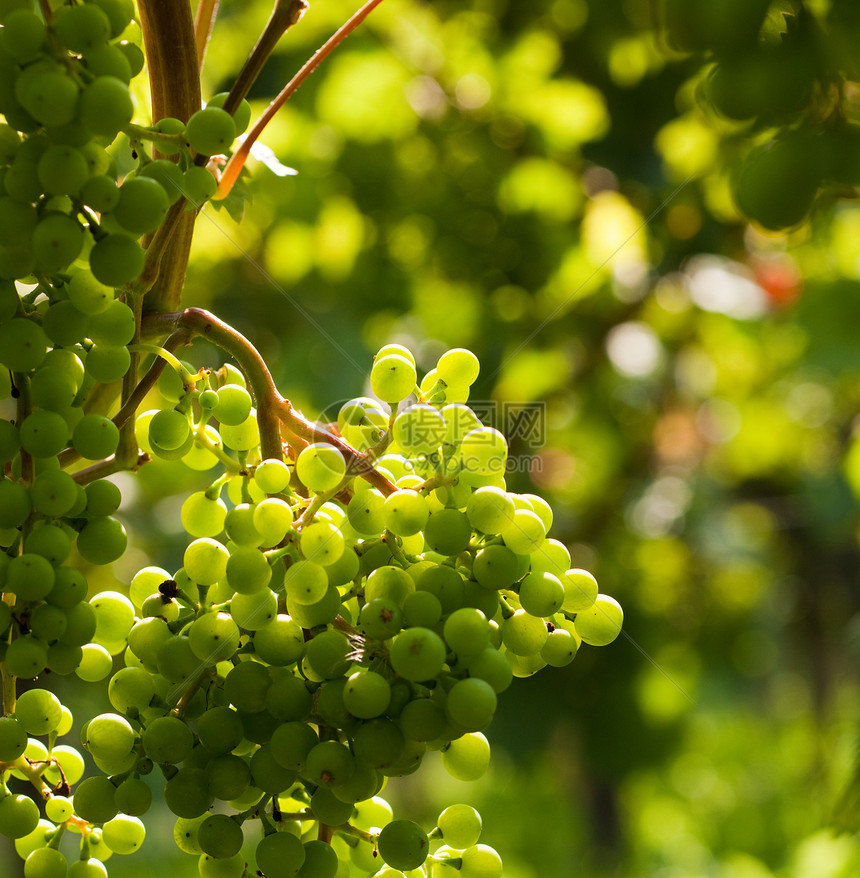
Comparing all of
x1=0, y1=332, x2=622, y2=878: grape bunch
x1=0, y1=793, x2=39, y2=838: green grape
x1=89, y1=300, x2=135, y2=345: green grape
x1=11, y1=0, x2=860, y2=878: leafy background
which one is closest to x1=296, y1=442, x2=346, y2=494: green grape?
x1=0, y1=332, x2=622, y2=878: grape bunch

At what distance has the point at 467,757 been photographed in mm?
450

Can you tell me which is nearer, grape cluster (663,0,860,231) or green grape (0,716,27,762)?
grape cluster (663,0,860,231)

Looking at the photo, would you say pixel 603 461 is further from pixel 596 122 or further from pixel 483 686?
pixel 483 686

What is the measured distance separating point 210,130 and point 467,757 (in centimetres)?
33

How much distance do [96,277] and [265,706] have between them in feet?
0.69

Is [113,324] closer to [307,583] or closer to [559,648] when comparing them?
[307,583]

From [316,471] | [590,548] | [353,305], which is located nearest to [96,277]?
[316,471]

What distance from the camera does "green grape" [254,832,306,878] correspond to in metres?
0.41

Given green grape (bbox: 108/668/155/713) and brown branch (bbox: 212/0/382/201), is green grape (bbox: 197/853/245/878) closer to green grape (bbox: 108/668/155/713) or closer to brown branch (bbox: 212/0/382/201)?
green grape (bbox: 108/668/155/713)

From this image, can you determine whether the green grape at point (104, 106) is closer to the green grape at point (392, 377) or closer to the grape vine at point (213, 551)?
the grape vine at point (213, 551)

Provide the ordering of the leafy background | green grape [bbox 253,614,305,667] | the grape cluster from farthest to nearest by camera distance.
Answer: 1. the leafy background
2. green grape [bbox 253,614,305,667]
3. the grape cluster

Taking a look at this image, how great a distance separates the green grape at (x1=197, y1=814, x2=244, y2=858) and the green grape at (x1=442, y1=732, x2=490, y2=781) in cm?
11

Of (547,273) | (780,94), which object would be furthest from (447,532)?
(547,273)

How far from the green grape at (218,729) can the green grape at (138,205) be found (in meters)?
0.22
